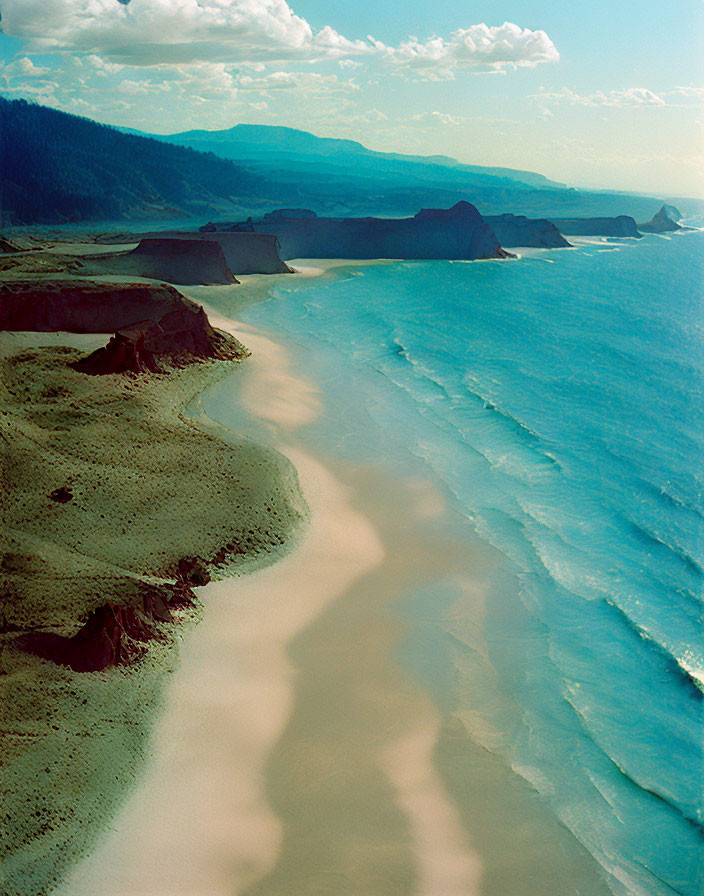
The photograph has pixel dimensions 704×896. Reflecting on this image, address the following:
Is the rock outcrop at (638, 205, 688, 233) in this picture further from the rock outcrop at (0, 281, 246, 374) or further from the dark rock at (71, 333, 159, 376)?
the dark rock at (71, 333, 159, 376)

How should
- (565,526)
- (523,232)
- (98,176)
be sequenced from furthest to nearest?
1. (523,232)
2. (98,176)
3. (565,526)

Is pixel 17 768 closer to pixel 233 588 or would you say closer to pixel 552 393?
pixel 233 588

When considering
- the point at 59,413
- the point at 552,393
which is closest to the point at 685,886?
the point at 59,413

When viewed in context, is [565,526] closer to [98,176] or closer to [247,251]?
[247,251]

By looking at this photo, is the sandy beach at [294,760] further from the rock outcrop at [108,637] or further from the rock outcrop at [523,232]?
the rock outcrop at [523,232]

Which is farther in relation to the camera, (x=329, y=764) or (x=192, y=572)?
(x=192, y=572)

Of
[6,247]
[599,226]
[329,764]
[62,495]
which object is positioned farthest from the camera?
[599,226]

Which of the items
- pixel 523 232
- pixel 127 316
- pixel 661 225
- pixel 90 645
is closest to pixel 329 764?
pixel 90 645

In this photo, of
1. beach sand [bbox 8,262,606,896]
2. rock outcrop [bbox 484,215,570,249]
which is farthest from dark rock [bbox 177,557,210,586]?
rock outcrop [bbox 484,215,570,249]
